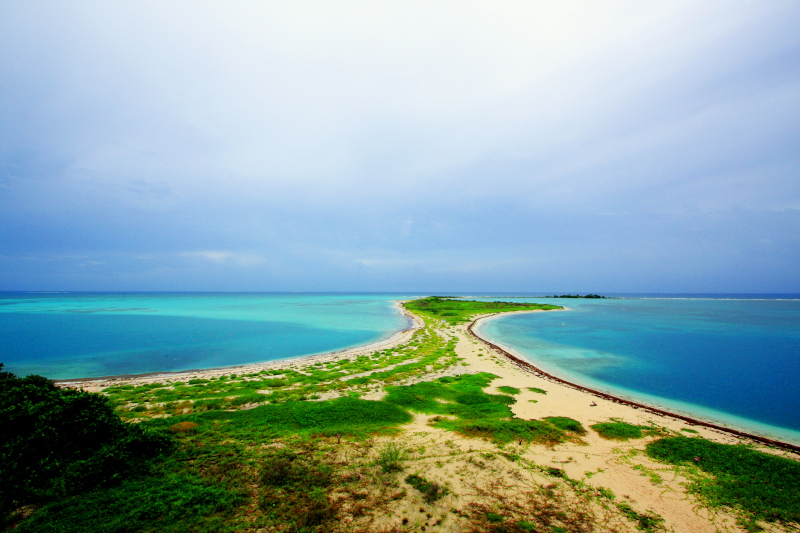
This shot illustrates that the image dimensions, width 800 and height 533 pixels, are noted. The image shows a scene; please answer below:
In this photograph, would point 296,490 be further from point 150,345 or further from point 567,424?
point 150,345

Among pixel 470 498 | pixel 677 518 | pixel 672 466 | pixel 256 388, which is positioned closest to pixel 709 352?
pixel 672 466

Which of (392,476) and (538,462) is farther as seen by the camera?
(538,462)

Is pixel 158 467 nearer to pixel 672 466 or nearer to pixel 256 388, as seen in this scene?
pixel 256 388

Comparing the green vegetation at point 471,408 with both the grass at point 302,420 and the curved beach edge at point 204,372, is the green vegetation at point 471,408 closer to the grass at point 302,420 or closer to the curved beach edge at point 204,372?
the grass at point 302,420

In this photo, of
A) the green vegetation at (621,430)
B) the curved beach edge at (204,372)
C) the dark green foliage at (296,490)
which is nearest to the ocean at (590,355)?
the curved beach edge at (204,372)

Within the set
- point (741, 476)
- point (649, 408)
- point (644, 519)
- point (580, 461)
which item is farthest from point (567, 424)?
point (649, 408)

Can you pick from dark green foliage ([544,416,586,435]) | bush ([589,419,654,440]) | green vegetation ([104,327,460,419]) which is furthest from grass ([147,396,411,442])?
bush ([589,419,654,440])
